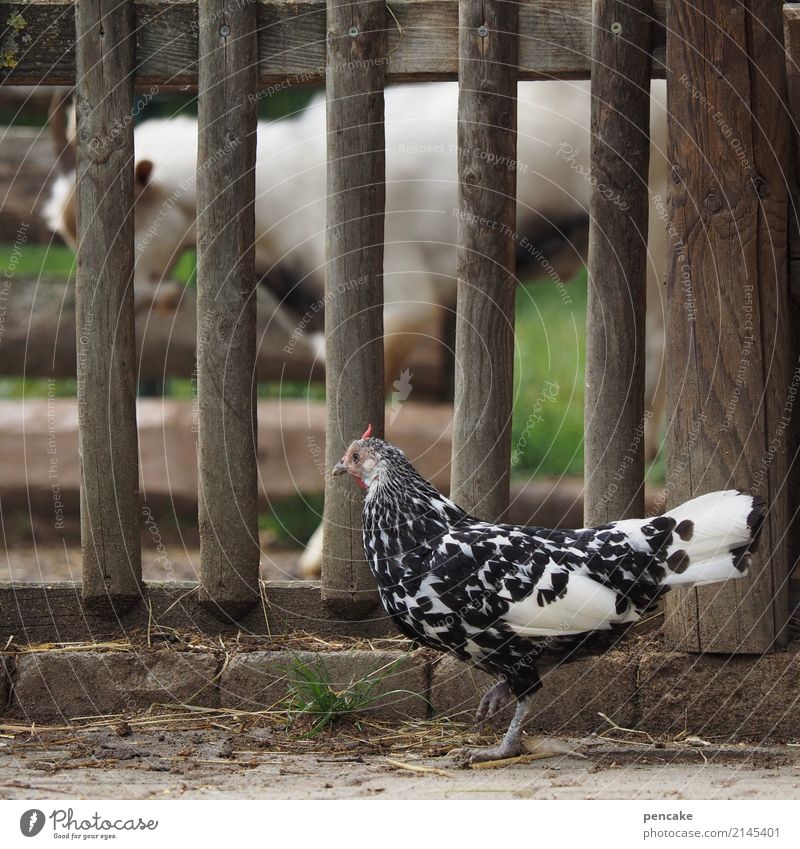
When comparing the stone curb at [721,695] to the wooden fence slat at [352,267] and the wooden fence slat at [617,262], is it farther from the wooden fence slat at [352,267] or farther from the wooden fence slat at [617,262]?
the wooden fence slat at [352,267]

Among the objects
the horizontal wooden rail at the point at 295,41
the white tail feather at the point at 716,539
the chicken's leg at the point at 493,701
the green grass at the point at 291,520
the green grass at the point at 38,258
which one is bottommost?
the chicken's leg at the point at 493,701

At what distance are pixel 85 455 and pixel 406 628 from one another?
1.18 m

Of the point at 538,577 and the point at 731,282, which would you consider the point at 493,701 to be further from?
the point at 731,282

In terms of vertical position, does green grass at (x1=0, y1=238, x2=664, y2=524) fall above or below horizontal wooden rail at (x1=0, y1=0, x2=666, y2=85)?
below

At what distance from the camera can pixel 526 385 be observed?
770 centimetres

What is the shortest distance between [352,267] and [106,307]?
761 millimetres

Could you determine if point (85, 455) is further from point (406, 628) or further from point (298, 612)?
point (406, 628)

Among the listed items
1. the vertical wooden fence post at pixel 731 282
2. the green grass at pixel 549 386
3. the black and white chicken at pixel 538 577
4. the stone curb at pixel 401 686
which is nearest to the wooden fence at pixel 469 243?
the vertical wooden fence post at pixel 731 282

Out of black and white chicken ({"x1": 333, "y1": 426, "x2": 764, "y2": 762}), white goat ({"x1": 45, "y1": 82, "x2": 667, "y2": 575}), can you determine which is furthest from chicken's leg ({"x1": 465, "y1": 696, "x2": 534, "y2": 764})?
white goat ({"x1": 45, "y1": 82, "x2": 667, "y2": 575})

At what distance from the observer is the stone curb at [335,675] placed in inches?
143

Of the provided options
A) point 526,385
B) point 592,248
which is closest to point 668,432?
point 592,248

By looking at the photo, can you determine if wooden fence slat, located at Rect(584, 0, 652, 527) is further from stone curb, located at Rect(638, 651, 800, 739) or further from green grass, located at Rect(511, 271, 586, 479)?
green grass, located at Rect(511, 271, 586, 479)

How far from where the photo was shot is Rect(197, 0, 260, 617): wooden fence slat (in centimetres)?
356

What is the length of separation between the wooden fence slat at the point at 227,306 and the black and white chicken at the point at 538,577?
23.9 inches
